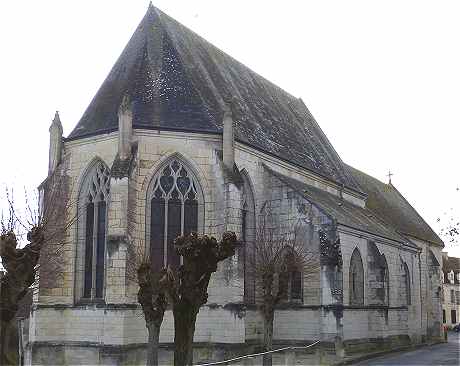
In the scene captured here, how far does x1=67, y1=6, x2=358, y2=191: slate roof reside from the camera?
75.8 feet

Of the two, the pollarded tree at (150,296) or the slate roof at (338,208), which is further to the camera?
the slate roof at (338,208)

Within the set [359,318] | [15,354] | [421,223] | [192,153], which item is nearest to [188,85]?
[192,153]

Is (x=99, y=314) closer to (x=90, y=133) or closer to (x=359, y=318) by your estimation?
(x=90, y=133)

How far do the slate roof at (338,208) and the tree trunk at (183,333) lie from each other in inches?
472

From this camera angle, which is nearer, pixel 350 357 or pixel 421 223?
pixel 350 357

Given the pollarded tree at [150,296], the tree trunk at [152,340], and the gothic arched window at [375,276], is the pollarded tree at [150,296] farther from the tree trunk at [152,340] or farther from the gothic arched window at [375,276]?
the gothic arched window at [375,276]

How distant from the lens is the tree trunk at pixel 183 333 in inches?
494

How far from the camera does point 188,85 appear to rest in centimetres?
2417

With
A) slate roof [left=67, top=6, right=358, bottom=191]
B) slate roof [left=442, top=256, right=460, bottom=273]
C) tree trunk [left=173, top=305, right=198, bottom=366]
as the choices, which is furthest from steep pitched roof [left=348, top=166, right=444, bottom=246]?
tree trunk [left=173, top=305, right=198, bottom=366]

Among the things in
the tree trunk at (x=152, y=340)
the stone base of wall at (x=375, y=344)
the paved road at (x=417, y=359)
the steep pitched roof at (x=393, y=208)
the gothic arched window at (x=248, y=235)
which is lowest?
the paved road at (x=417, y=359)

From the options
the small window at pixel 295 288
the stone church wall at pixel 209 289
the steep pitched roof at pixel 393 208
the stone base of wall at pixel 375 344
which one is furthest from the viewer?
the steep pitched roof at pixel 393 208

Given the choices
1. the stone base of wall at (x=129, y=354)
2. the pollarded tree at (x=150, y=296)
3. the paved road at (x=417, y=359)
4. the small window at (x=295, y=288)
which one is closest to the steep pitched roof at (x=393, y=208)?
the paved road at (x=417, y=359)

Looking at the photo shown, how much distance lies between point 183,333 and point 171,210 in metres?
9.96

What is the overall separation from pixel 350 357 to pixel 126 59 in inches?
562
